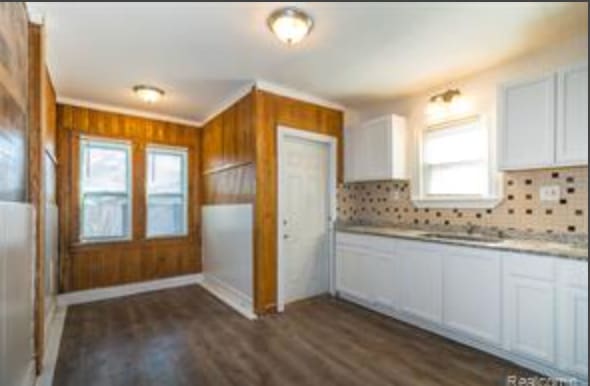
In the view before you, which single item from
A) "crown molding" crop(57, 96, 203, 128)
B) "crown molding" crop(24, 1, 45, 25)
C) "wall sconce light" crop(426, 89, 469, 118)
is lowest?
"wall sconce light" crop(426, 89, 469, 118)

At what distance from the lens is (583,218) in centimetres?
240

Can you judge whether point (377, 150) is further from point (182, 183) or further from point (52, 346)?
point (52, 346)

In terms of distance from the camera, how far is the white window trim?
2.93m


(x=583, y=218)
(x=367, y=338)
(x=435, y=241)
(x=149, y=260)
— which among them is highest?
(x=583, y=218)

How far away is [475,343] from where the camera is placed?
257 cm

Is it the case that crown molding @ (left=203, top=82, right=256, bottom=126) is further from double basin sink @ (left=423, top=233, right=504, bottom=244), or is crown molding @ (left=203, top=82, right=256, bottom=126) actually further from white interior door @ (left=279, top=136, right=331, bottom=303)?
double basin sink @ (left=423, top=233, right=504, bottom=244)

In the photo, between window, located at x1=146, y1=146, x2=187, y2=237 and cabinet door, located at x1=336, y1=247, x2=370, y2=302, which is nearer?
cabinet door, located at x1=336, y1=247, x2=370, y2=302

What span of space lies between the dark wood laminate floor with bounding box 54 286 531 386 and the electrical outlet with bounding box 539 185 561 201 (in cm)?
136

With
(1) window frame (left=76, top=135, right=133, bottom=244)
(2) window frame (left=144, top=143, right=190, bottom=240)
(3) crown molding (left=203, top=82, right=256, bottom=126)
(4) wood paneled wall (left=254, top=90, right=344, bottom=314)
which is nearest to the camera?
(4) wood paneled wall (left=254, top=90, right=344, bottom=314)

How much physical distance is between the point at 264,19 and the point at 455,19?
132cm

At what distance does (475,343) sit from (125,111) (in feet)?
15.7

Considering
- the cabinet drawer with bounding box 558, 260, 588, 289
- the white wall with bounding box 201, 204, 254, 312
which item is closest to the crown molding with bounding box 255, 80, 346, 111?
the white wall with bounding box 201, 204, 254, 312

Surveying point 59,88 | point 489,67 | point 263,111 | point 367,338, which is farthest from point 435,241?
point 59,88

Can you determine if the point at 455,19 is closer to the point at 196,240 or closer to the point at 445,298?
the point at 445,298
